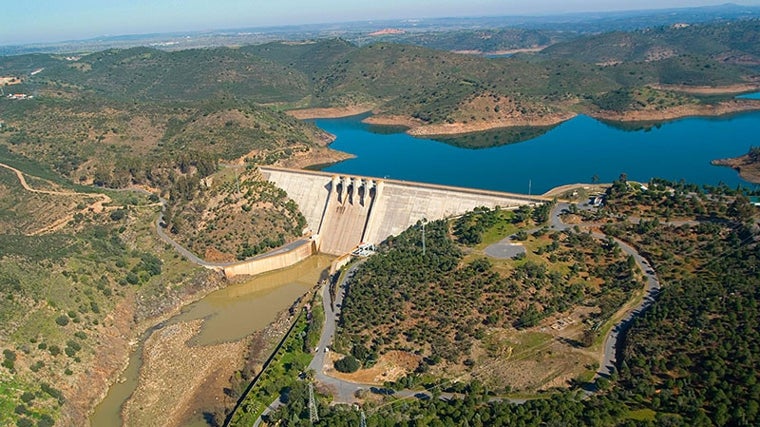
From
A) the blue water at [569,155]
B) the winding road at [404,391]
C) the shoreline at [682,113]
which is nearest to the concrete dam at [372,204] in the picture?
the winding road at [404,391]

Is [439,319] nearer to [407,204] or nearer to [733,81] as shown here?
[407,204]

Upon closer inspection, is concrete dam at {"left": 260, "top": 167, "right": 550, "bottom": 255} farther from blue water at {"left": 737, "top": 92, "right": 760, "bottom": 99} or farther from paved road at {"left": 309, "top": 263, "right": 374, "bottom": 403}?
blue water at {"left": 737, "top": 92, "right": 760, "bottom": 99}

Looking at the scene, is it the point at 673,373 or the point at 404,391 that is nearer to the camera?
the point at 673,373

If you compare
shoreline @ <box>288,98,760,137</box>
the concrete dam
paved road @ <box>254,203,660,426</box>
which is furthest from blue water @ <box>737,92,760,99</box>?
paved road @ <box>254,203,660,426</box>

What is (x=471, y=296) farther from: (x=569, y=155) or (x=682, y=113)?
(x=682, y=113)

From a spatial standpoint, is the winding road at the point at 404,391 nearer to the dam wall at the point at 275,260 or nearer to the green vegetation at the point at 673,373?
the green vegetation at the point at 673,373

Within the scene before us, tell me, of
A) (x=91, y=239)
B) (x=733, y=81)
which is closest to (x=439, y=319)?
(x=91, y=239)

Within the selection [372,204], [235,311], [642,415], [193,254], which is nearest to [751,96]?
[372,204]
